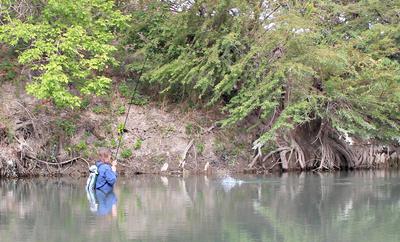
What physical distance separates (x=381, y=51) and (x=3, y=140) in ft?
40.4

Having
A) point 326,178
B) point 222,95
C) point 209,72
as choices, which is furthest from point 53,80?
point 326,178

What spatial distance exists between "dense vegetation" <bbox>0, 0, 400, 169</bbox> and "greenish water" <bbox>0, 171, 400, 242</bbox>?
2.63m

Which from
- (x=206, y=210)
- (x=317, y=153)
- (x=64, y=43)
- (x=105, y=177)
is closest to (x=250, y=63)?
(x=317, y=153)

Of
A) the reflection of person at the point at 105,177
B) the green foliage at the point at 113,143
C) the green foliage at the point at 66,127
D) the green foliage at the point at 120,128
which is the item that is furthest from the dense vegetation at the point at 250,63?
the reflection of person at the point at 105,177

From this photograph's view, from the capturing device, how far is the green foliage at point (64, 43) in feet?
61.5

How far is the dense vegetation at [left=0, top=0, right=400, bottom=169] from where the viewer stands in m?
19.6

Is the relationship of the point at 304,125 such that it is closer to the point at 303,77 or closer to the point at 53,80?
the point at 303,77

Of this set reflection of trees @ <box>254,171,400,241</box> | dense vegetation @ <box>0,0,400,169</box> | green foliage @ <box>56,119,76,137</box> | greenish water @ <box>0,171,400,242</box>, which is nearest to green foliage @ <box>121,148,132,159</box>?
green foliage @ <box>56,119,76,137</box>

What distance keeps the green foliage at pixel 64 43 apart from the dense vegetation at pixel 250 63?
0.04m

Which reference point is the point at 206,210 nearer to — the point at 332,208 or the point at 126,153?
the point at 332,208

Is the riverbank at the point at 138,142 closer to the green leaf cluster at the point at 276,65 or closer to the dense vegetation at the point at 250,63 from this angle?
the dense vegetation at the point at 250,63

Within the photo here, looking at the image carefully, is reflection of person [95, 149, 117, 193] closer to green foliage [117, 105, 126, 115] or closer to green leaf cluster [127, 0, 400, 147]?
green leaf cluster [127, 0, 400, 147]

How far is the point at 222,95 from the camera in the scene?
74.0ft

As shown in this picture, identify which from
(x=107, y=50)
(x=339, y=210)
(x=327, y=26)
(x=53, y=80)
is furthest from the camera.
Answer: (x=327, y=26)
